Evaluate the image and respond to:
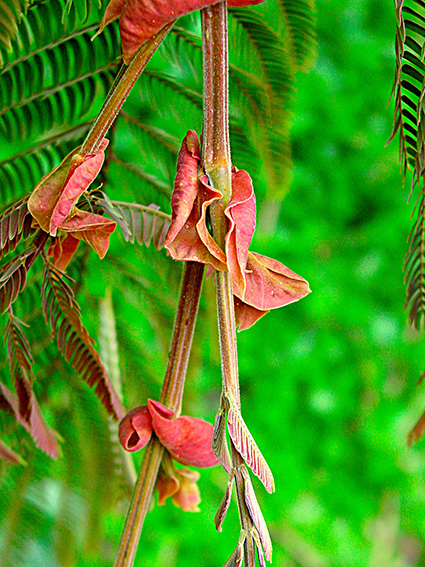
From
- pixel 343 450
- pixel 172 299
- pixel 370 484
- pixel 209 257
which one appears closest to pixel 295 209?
pixel 343 450

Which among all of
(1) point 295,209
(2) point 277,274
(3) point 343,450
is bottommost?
(3) point 343,450

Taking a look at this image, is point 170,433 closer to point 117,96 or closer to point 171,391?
point 171,391

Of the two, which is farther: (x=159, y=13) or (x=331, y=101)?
(x=331, y=101)

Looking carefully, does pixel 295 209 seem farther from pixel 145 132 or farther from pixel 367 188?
pixel 145 132

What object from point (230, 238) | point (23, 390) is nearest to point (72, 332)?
point (23, 390)

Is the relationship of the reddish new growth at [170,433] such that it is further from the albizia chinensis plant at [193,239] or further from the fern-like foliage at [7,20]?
the fern-like foliage at [7,20]

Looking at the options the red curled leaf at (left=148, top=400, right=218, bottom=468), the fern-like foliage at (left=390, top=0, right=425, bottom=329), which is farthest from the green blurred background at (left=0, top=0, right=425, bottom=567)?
the red curled leaf at (left=148, top=400, right=218, bottom=468)
